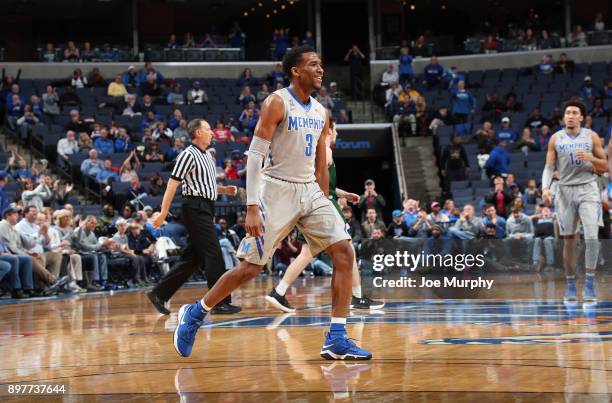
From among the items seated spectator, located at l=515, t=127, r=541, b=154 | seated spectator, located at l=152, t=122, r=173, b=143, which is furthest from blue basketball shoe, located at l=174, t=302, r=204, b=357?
seated spectator, located at l=152, t=122, r=173, b=143

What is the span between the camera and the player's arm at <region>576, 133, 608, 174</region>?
940 cm

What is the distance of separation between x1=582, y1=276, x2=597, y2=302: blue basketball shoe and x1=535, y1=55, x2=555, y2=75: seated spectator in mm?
17703

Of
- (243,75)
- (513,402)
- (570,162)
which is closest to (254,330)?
(513,402)

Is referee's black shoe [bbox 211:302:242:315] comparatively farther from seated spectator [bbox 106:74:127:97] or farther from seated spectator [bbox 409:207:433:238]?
seated spectator [bbox 106:74:127:97]

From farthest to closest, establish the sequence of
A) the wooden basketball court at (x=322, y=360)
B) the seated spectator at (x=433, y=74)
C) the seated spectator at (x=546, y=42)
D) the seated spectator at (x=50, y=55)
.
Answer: the seated spectator at (x=546, y=42) < the seated spectator at (x=50, y=55) < the seated spectator at (x=433, y=74) < the wooden basketball court at (x=322, y=360)

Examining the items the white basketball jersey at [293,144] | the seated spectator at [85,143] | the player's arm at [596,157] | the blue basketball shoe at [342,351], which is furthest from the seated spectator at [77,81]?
the blue basketball shoe at [342,351]

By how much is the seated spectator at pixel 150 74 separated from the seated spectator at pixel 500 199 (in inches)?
450

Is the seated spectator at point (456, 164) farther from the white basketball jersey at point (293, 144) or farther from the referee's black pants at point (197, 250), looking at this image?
the white basketball jersey at point (293, 144)

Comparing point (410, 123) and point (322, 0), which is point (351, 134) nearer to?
point (410, 123)

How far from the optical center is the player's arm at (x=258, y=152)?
18.4ft

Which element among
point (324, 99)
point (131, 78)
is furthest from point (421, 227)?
point (131, 78)

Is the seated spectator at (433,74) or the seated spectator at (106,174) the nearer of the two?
the seated spectator at (106,174)

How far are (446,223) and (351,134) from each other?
867 cm

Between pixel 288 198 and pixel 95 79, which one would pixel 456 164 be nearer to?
pixel 95 79
